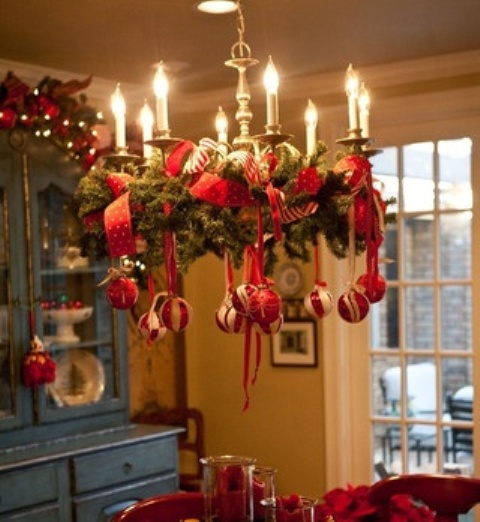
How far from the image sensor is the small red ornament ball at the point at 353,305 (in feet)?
7.16

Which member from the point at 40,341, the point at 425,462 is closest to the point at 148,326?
the point at 40,341

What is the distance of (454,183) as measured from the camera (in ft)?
13.8

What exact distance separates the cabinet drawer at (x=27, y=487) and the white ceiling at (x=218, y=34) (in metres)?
1.71

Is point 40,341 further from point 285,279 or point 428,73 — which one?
point 428,73

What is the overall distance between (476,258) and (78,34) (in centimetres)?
203

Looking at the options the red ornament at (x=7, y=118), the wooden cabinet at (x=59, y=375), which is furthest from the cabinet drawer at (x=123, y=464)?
the red ornament at (x=7, y=118)

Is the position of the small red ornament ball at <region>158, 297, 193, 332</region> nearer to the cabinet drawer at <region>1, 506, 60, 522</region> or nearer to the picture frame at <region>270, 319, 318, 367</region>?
the cabinet drawer at <region>1, 506, 60, 522</region>

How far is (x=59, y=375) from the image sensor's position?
3900 millimetres

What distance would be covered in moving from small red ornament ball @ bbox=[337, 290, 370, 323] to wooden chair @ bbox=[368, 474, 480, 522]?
64cm

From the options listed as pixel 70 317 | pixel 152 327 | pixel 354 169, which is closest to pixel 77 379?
pixel 70 317

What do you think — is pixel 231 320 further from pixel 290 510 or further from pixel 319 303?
pixel 290 510

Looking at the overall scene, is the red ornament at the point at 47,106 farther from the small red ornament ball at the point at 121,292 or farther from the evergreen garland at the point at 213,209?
the small red ornament ball at the point at 121,292

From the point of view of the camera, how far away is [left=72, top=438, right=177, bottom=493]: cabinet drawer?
3.69m

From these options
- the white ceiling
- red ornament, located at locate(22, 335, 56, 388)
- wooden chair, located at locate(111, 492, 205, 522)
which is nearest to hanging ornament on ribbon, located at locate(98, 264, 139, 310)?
wooden chair, located at locate(111, 492, 205, 522)
